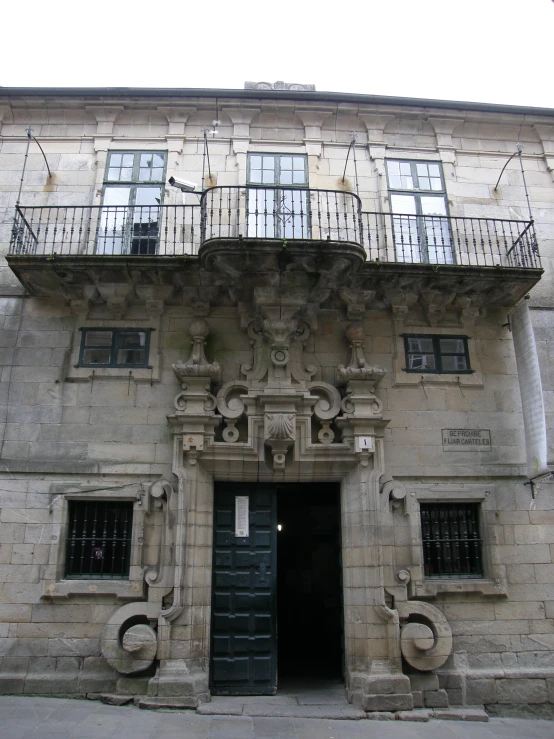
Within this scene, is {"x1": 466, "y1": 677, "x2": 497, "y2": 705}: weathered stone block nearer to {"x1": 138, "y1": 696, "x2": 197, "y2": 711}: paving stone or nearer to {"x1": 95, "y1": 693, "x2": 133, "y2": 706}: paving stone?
{"x1": 138, "y1": 696, "x2": 197, "y2": 711}: paving stone

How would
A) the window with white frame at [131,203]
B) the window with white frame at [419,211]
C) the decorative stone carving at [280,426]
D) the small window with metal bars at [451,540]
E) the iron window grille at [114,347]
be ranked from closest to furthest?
the decorative stone carving at [280,426]
the small window with metal bars at [451,540]
the iron window grille at [114,347]
the window with white frame at [131,203]
the window with white frame at [419,211]

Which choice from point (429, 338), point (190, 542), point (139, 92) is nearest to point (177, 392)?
point (190, 542)

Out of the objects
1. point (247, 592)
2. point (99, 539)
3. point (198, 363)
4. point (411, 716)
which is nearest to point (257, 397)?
point (198, 363)

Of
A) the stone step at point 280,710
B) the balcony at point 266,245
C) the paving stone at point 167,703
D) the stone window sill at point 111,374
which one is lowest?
the stone step at point 280,710

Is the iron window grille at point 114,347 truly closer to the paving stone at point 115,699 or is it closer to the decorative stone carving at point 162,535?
the decorative stone carving at point 162,535

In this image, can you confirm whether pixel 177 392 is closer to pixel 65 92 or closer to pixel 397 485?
pixel 397 485

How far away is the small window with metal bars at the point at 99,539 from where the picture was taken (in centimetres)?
784

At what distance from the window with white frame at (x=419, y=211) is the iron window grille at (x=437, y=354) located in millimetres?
1433

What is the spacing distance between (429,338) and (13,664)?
794 centimetres

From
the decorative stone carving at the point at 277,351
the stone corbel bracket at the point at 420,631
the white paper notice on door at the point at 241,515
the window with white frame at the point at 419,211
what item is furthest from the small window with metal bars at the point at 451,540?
the window with white frame at the point at 419,211

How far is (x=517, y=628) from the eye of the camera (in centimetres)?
782

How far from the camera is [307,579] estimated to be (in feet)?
41.3

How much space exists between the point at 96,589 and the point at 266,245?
546 centimetres

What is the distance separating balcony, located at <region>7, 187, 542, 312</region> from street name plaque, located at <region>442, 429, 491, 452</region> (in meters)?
2.28
